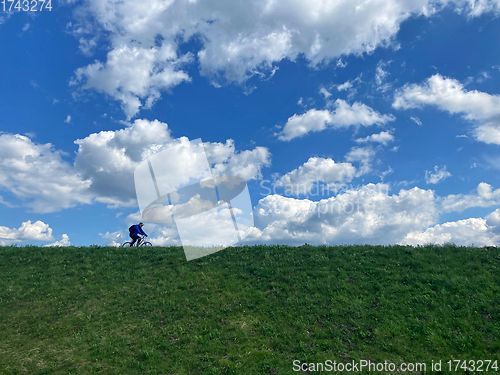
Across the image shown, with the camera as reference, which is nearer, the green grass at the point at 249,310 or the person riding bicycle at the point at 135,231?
the green grass at the point at 249,310

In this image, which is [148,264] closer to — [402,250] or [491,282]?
[402,250]

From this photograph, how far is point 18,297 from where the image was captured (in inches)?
840

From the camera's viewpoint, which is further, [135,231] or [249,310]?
[135,231]

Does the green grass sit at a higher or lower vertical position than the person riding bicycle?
lower

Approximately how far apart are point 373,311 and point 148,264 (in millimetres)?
18172

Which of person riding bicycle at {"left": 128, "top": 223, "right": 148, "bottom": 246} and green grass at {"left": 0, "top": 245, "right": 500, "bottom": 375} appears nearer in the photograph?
green grass at {"left": 0, "top": 245, "right": 500, "bottom": 375}

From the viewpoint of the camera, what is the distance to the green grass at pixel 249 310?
14484 millimetres

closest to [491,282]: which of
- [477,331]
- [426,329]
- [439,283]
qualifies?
[439,283]

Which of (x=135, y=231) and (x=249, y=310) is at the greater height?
(x=135, y=231)

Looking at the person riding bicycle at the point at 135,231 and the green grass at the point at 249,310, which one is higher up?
the person riding bicycle at the point at 135,231

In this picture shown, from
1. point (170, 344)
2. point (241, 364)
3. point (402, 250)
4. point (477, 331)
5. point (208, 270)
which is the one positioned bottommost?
point (477, 331)

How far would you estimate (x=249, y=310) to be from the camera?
1825 cm

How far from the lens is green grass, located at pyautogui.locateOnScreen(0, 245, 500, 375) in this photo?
14.5 metres

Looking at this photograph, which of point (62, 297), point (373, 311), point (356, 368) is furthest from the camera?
point (62, 297)
